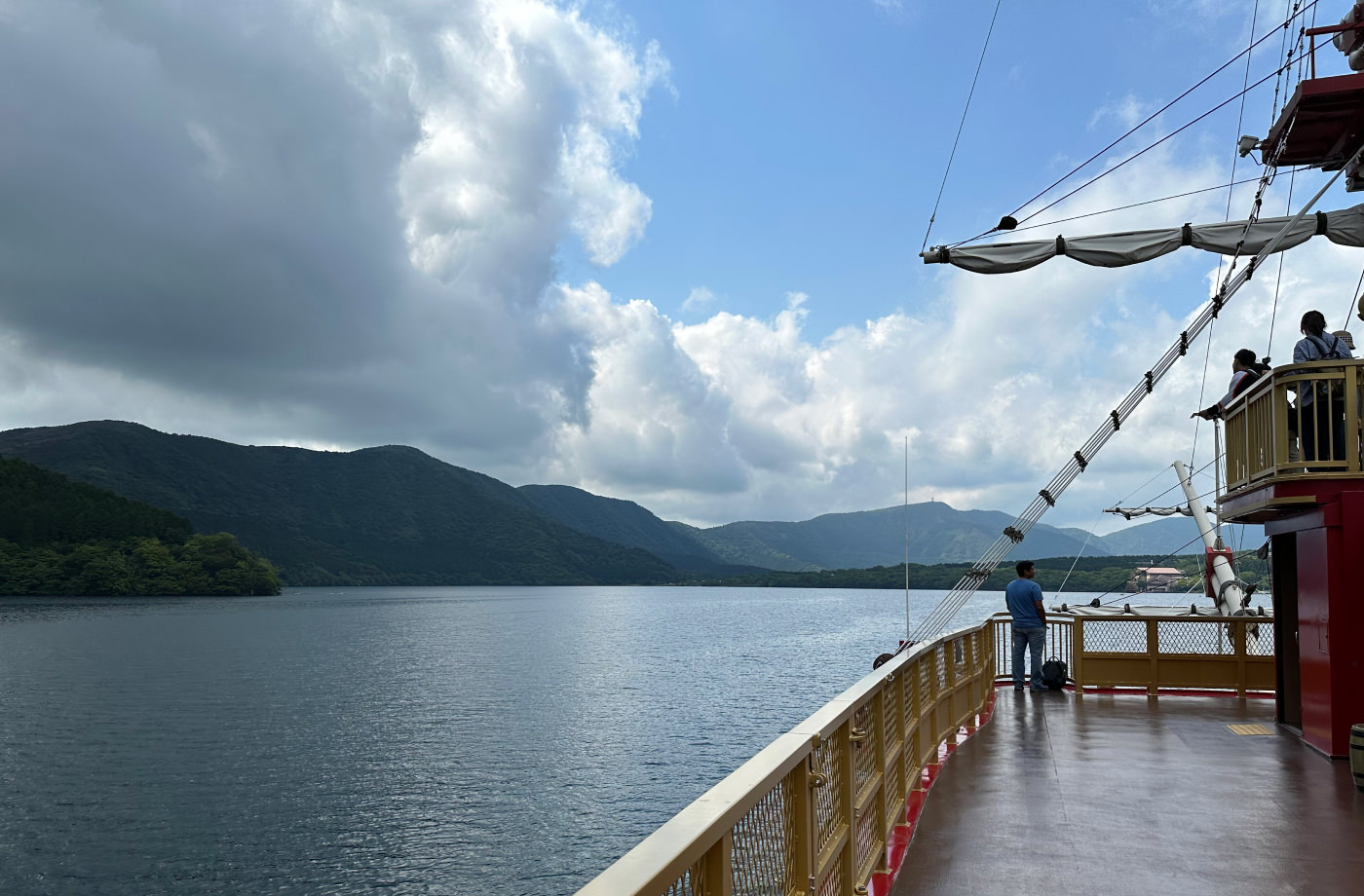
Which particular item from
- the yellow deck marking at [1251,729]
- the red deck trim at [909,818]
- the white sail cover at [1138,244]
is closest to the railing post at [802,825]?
the red deck trim at [909,818]

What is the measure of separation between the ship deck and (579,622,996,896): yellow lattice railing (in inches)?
17.7

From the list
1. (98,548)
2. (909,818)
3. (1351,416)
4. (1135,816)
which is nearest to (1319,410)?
(1351,416)

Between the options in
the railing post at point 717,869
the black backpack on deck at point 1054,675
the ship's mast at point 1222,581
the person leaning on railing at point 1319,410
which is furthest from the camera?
the ship's mast at point 1222,581

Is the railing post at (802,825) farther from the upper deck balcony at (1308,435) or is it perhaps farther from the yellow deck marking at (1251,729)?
the yellow deck marking at (1251,729)

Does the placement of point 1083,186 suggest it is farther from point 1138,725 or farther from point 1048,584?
point 1048,584

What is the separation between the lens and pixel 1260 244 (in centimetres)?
1550

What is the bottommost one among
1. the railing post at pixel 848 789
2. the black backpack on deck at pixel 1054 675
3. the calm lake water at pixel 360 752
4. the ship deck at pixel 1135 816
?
the calm lake water at pixel 360 752

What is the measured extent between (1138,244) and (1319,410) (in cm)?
710

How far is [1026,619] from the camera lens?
14.3 meters

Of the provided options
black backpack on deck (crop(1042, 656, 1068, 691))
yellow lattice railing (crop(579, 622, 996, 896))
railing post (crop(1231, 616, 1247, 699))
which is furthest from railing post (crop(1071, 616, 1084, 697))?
yellow lattice railing (crop(579, 622, 996, 896))

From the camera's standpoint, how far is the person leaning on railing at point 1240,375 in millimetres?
10938

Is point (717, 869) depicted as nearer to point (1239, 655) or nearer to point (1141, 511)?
point (1239, 655)

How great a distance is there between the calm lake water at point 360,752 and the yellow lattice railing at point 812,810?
1484 cm

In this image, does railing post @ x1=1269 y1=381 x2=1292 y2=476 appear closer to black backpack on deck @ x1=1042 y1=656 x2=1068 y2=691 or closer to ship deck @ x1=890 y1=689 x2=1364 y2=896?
ship deck @ x1=890 y1=689 x2=1364 y2=896
